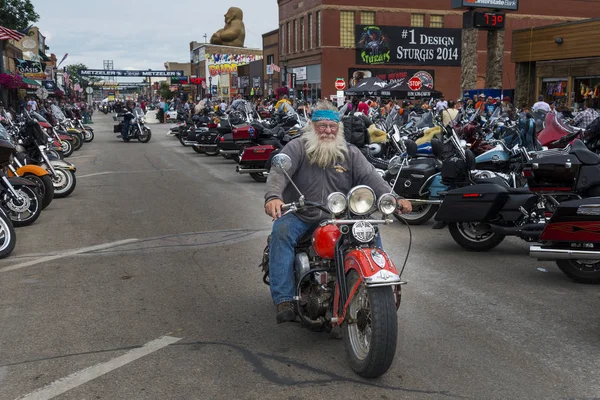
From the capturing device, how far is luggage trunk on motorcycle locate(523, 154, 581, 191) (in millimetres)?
6973

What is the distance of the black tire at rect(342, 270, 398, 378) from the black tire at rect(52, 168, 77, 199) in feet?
32.1

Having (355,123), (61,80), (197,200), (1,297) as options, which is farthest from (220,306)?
(61,80)

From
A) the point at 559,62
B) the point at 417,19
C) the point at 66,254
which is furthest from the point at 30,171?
the point at 417,19

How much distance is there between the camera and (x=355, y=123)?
1293 centimetres

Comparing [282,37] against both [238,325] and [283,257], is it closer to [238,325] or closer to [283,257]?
[238,325]

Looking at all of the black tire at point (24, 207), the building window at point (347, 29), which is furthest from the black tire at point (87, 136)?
the building window at point (347, 29)

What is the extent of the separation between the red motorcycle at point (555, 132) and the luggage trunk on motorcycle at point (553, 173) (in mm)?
1822

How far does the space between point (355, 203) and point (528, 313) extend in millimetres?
2364

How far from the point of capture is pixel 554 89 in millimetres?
32000

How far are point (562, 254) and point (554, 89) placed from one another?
92.8 feet

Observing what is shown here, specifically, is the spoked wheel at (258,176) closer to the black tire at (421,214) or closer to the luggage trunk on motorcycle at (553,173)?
the black tire at (421,214)

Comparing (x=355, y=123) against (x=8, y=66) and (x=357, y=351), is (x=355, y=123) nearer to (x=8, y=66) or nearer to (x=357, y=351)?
(x=357, y=351)

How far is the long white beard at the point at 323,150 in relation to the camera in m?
4.86

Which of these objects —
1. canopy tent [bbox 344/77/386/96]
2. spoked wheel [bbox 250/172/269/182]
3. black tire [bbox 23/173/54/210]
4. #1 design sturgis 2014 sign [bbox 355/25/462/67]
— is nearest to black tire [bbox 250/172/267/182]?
spoked wheel [bbox 250/172/269/182]
